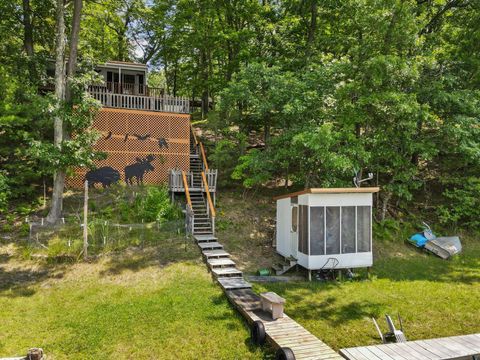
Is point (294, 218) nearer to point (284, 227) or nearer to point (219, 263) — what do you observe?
point (284, 227)

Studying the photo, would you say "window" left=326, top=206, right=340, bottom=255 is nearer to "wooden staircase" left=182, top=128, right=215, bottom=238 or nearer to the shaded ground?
the shaded ground

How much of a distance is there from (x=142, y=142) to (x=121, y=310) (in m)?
11.1

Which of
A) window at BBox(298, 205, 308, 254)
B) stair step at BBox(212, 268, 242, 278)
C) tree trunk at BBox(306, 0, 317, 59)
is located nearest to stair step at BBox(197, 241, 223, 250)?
stair step at BBox(212, 268, 242, 278)

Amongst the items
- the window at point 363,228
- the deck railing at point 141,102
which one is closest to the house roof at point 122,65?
the deck railing at point 141,102

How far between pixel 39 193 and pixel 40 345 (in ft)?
35.7

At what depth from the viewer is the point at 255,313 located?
844 centimetres

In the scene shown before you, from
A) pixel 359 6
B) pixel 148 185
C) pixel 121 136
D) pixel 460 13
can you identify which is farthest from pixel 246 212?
pixel 460 13

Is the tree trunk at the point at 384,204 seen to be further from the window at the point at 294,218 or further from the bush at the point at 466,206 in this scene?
the window at the point at 294,218

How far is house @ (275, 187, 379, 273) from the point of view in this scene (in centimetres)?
1161

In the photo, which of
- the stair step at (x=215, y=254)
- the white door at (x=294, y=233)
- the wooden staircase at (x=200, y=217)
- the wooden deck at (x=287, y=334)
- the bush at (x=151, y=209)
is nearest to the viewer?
the wooden deck at (x=287, y=334)

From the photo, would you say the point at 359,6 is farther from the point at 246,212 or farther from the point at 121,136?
the point at 121,136

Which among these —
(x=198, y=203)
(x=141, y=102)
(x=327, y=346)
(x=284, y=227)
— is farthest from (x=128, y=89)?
(x=327, y=346)

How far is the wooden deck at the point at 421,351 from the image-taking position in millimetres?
5992

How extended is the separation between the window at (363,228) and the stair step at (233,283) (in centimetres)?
410
